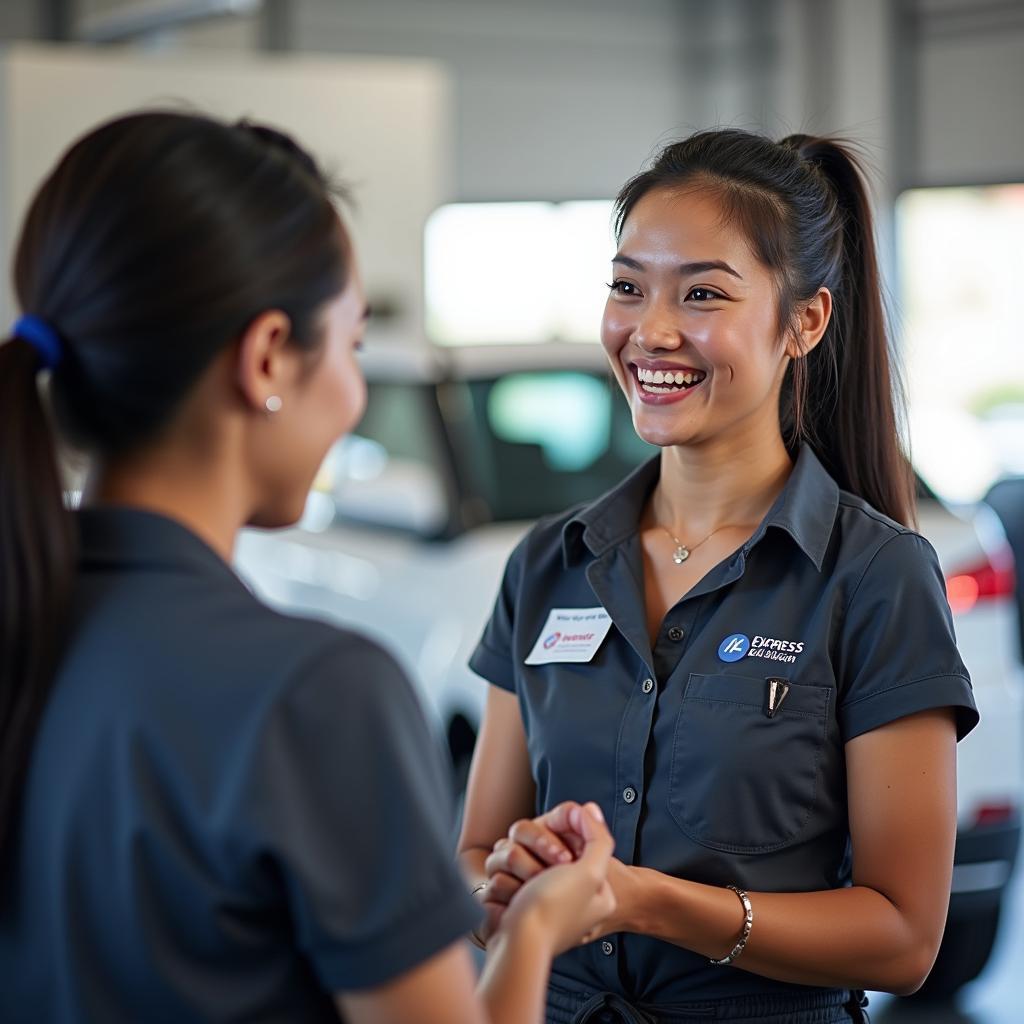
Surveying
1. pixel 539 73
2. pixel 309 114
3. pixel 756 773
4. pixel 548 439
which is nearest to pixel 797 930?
pixel 756 773

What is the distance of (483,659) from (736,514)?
14.9 inches

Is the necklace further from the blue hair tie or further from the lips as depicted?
the blue hair tie

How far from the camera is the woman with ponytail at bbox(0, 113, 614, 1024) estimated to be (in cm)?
110

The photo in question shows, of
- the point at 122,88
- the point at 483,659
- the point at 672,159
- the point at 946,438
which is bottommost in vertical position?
the point at 946,438

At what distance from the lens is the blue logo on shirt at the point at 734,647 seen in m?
1.81

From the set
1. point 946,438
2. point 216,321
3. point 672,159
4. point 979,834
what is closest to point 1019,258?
point 946,438

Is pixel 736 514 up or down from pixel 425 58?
down

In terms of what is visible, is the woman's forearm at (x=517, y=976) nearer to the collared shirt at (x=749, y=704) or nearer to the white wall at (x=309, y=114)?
the collared shirt at (x=749, y=704)

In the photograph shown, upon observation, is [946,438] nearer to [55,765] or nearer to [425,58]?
[425,58]

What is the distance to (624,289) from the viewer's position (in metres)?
2.02

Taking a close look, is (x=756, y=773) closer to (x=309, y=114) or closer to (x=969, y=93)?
(x=309, y=114)

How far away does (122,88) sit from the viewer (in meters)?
7.12

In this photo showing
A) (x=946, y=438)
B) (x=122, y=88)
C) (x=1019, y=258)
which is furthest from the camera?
(x=1019, y=258)

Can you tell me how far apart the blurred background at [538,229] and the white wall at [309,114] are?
0.05 ft
